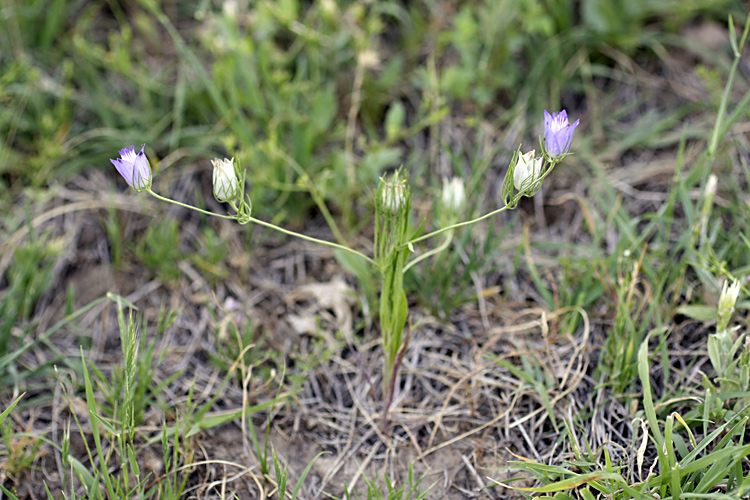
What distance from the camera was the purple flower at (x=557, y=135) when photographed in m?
1.34

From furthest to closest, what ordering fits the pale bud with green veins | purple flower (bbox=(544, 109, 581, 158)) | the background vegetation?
1. the pale bud with green veins
2. the background vegetation
3. purple flower (bbox=(544, 109, 581, 158))

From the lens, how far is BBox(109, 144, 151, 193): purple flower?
54.9 inches

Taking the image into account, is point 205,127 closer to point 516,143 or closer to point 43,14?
point 43,14

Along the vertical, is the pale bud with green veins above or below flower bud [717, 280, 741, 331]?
above

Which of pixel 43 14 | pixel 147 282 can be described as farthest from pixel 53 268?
pixel 43 14

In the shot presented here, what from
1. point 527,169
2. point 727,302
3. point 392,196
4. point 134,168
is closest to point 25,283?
point 134,168

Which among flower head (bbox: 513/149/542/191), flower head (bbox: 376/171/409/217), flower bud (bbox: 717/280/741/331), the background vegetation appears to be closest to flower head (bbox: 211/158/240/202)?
the background vegetation

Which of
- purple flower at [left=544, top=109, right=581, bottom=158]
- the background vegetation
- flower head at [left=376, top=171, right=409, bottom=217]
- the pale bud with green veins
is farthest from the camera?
the pale bud with green veins

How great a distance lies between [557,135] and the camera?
52.9 inches

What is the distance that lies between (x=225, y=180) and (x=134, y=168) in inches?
8.0

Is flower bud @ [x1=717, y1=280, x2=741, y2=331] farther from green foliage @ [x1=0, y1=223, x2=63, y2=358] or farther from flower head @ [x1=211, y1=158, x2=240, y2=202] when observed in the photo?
green foliage @ [x1=0, y1=223, x2=63, y2=358]

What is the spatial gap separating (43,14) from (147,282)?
1.49 metres

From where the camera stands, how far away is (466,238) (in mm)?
2094

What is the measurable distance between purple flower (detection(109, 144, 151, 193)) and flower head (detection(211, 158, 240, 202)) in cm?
16
